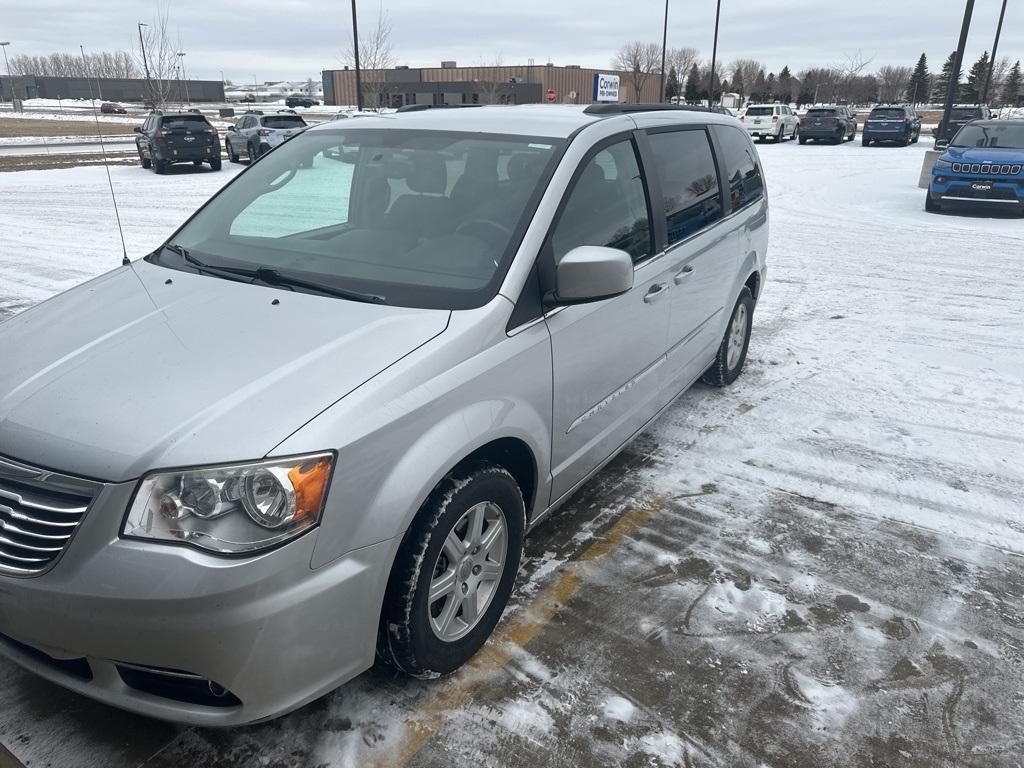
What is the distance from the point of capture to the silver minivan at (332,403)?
80.9 inches

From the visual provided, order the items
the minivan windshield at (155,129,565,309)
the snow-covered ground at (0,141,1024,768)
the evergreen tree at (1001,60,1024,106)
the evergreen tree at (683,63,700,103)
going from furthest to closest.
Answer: the evergreen tree at (1001,60,1024,106), the evergreen tree at (683,63,700,103), the minivan windshield at (155,129,565,309), the snow-covered ground at (0,141,1024,768)

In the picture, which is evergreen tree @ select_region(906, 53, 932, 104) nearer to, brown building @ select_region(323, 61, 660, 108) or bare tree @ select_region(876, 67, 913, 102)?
bare tree @ select_region(876, 67, 913, 102)

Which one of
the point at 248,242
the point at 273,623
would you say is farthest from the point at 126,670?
the point at 248,242

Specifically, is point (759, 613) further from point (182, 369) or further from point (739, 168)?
point (739, 168)

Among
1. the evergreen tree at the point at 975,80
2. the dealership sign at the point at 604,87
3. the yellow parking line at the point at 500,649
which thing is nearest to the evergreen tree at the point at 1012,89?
the evergreen tree at the point at 975,80

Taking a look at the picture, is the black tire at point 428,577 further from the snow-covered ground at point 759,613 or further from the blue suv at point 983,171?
the blue suv at point 983,171

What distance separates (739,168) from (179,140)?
20.0m

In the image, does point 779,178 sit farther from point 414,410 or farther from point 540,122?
point 414,410

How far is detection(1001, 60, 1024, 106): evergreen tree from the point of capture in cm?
7944

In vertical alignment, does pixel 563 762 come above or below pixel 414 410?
below

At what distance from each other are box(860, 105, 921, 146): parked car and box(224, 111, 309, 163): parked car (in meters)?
22.7

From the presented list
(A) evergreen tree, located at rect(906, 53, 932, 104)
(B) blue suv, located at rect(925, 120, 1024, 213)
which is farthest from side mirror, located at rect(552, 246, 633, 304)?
(A) evergreen tree, located at rect(906, 53, 932, 104)

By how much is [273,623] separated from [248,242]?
1.94 metres

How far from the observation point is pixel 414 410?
233 cm
